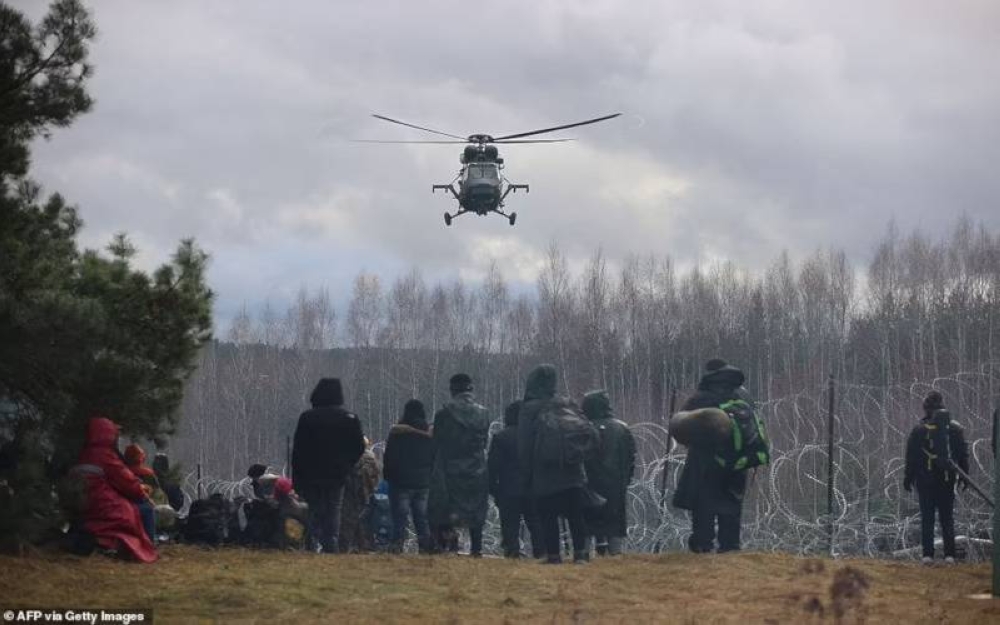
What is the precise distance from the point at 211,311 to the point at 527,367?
146 ft

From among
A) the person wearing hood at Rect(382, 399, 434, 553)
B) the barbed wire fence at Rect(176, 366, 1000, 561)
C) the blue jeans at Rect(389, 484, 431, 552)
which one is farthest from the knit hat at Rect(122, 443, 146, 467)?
the barbed wire fence at Rect(176, 366, 1000, 561)

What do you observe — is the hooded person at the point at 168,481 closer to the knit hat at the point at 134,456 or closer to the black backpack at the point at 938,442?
the knit hat at the point at 134,456

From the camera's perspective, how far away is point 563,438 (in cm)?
1219

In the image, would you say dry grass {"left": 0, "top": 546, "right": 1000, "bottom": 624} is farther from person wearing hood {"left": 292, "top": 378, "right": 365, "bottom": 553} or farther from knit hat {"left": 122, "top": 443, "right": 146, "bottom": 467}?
person wearing hood {"left": 292, "top": 378, "right": 365, "bottom": 553}

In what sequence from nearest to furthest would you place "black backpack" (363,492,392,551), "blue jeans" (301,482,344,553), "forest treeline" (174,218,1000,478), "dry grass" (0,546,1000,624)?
"dry grass" (0,546,1000,624) → "blue jeans" (301,482,344,553) → "black backpack" (363,492,392,551) → "forest treeline" (174,218,1000,478)

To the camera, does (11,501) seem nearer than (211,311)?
Yes

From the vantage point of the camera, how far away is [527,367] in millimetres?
56656

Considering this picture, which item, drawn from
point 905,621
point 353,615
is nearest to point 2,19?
point 353,615

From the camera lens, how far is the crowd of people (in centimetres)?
1245

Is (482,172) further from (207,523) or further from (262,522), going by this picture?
(207,523)

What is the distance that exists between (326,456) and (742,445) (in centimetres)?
381

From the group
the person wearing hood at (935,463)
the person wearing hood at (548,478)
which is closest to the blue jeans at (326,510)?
the person wearing hood at (548,478)

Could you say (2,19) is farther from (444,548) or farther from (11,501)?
(444,548)

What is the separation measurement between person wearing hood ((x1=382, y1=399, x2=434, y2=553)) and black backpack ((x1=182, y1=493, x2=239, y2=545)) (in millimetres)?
1588
